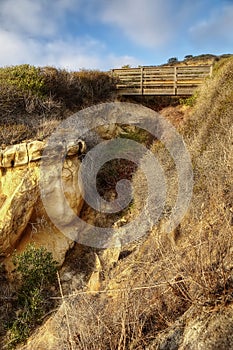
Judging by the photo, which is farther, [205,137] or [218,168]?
[205,137]

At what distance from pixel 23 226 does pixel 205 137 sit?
474cm

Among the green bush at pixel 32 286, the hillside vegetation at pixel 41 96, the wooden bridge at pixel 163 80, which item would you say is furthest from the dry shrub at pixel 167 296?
the wooden bridge at pixel 163 80

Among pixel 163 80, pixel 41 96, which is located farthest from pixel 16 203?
pixel 163 80

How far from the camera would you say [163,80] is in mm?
13789

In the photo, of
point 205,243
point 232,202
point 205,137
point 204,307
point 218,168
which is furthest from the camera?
point 205,137

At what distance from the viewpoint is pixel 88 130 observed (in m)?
10.5

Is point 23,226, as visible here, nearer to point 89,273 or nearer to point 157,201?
point 89,273

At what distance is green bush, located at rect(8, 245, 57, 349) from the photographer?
6984 millimetres

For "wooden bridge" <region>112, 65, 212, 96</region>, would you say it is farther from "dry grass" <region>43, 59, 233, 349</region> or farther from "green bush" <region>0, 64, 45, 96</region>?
"dry grass" <region>43, 59, 233, 349</region>

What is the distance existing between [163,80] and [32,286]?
928cm

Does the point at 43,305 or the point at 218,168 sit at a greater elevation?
the point at 218,168

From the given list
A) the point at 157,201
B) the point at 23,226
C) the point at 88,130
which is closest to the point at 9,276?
the point at 23,226

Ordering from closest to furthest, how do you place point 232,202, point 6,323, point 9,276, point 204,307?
point 204,307, point 232,202, point 6,323, point 9,276

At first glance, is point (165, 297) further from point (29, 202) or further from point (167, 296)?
point (29, 202)
